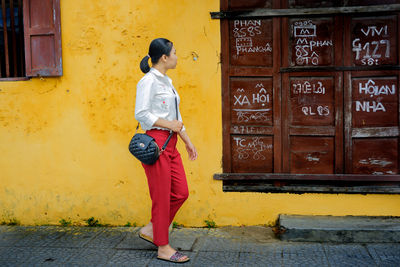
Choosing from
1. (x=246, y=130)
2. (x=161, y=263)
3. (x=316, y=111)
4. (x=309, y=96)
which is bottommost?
(x=161, y=263)

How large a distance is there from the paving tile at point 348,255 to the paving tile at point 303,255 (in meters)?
0.07

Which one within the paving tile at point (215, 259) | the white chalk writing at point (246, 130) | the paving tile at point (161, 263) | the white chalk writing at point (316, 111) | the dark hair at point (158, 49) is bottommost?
the paving tile at point (161, 263)

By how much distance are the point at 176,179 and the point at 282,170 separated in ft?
4.40

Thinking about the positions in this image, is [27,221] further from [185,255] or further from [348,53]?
[348,53]

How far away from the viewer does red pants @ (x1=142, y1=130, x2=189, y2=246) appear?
156 inches

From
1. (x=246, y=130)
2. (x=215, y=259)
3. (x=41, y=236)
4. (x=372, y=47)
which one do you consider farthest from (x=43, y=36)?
(x=372, y=47)

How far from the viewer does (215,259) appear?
4.08 metres

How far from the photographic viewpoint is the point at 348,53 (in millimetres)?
4695

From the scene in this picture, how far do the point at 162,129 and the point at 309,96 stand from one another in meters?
1.74

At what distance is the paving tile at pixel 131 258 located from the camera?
4035 millimetres

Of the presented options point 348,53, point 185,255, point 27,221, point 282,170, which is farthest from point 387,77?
point 27,221

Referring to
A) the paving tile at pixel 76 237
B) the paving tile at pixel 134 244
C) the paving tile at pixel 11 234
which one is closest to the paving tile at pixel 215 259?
the paving tile at pixel 134 244

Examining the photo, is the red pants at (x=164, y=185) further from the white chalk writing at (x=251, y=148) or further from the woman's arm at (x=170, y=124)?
the white chalk writing at (x=251, y=148)

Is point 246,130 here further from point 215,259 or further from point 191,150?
point 215,259
